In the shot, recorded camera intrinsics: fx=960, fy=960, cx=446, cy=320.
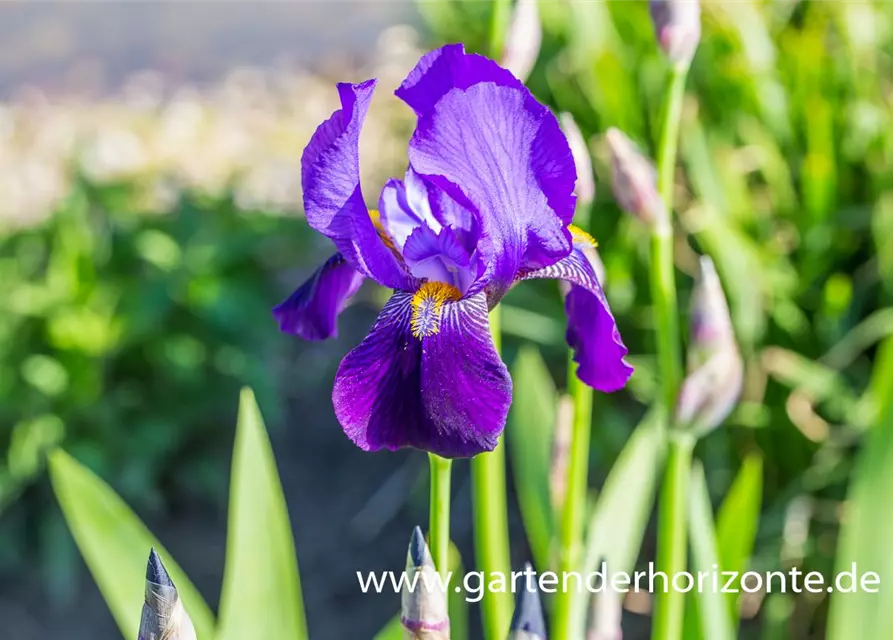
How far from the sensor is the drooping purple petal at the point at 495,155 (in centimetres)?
65

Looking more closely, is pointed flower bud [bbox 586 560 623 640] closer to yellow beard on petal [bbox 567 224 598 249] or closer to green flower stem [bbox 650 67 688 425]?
A: green flower stem [bbox 650 67 688 425]

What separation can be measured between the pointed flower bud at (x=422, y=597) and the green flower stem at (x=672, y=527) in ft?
0.90

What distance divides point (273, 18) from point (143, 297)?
331 centimetres

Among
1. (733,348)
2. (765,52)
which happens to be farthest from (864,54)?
(733,348)

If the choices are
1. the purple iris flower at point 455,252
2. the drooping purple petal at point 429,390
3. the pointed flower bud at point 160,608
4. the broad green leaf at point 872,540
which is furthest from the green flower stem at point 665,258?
the pointed flower bud at point 160,608

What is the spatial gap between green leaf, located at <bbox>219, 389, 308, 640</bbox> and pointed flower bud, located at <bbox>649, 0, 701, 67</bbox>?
0.52 m

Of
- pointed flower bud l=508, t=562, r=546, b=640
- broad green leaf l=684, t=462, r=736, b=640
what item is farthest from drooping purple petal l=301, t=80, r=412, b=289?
broad green leaf l=684, t=462, r=736, b=640

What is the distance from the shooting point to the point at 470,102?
0.65 meters

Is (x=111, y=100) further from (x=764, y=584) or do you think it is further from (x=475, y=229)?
(x=475, y=229)

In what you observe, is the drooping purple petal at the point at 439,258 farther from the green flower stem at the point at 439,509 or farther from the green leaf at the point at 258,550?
the green leaf at the point at 258,550

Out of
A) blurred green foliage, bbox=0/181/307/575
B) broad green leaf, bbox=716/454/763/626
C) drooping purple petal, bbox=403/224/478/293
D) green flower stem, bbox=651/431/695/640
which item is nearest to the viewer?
drooping purple petal, bbox=403/224/478/293

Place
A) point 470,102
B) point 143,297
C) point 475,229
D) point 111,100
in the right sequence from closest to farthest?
1. point 470,102
2. point 475,229
3. point 143,297
4. point 111,100

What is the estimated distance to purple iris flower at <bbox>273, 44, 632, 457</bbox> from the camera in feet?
2.13

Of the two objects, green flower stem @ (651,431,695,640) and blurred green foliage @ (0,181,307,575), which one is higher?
blurred green foliage @ (0,181,307,575)
